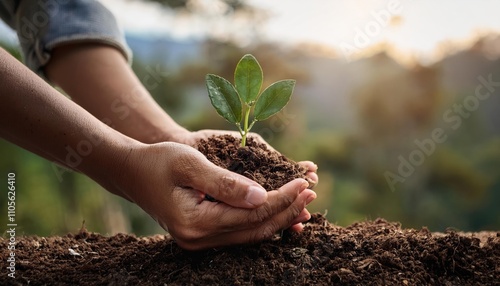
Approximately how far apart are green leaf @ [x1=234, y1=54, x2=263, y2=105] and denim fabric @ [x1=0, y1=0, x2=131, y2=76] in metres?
0.59

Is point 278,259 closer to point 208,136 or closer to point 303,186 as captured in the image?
point 303,186

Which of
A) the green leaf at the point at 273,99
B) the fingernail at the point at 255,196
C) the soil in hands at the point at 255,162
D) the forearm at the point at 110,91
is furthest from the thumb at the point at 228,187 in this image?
the forearm at the point at 110,91

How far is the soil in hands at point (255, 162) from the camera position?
46.1 inches

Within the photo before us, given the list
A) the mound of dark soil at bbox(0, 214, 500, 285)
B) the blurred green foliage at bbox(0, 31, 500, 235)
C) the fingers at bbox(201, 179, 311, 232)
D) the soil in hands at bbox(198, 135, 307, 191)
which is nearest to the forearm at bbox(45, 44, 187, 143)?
the soil in hands at bbox(198, 135, 307, 191)

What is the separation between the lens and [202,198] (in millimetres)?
1066

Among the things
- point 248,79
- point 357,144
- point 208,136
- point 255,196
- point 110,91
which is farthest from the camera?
point 357,144

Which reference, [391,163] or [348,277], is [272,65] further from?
[348,277]

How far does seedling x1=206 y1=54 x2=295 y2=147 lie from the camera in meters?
1.21

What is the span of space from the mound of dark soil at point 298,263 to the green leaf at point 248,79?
A: 1.10 ft

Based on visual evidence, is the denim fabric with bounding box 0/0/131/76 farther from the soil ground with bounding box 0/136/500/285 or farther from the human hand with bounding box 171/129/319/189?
the soil ground with bounding box 0/136/500/285

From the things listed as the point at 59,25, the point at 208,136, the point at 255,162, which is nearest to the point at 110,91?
the point at 59,25

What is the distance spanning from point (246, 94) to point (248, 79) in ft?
0.12

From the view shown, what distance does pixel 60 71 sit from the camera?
5.40 feet

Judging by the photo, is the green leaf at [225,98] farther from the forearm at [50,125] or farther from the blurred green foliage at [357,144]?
the blurred green foliage at [357,144]
